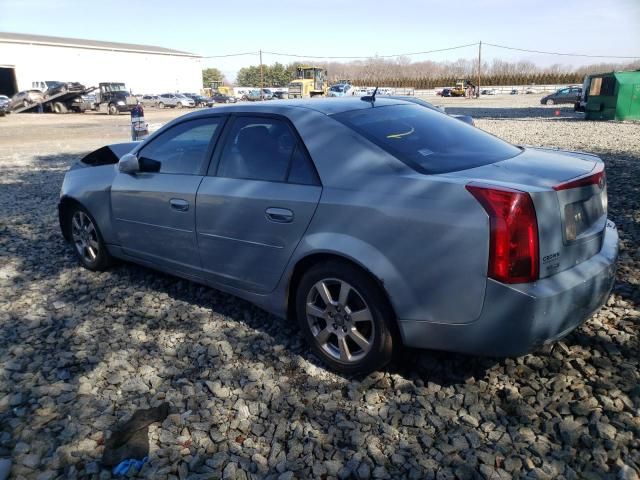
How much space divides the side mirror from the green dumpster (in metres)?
21.4

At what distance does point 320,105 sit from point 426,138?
2.40 ft

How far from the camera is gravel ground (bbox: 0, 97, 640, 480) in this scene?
7.81ft

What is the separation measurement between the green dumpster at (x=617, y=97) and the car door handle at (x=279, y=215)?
2158 cm

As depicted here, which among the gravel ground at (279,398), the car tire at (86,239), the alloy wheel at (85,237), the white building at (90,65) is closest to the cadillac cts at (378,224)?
the gravel ground at (279,398)

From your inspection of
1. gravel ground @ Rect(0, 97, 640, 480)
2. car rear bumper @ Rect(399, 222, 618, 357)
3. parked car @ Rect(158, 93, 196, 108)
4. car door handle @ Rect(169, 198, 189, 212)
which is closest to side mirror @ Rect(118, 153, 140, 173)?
car door handle @ Rect(169, 198, 189, 212)

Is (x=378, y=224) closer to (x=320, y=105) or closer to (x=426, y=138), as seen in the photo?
(x=426, y=138)

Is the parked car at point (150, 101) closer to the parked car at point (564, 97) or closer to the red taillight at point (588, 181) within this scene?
the parked car at point (564, 97)

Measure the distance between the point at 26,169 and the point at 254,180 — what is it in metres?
10.3

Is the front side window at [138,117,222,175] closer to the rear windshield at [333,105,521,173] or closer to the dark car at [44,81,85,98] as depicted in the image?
the rear windshield at [333,105,521,173]

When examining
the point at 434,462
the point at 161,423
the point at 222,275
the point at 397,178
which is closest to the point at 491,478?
the point at 434,462

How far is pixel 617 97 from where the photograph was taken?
20.1 metres

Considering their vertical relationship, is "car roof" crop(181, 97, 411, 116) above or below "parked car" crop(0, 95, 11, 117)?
above

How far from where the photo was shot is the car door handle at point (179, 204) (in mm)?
3664

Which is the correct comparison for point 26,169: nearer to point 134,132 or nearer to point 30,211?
point 134,132
